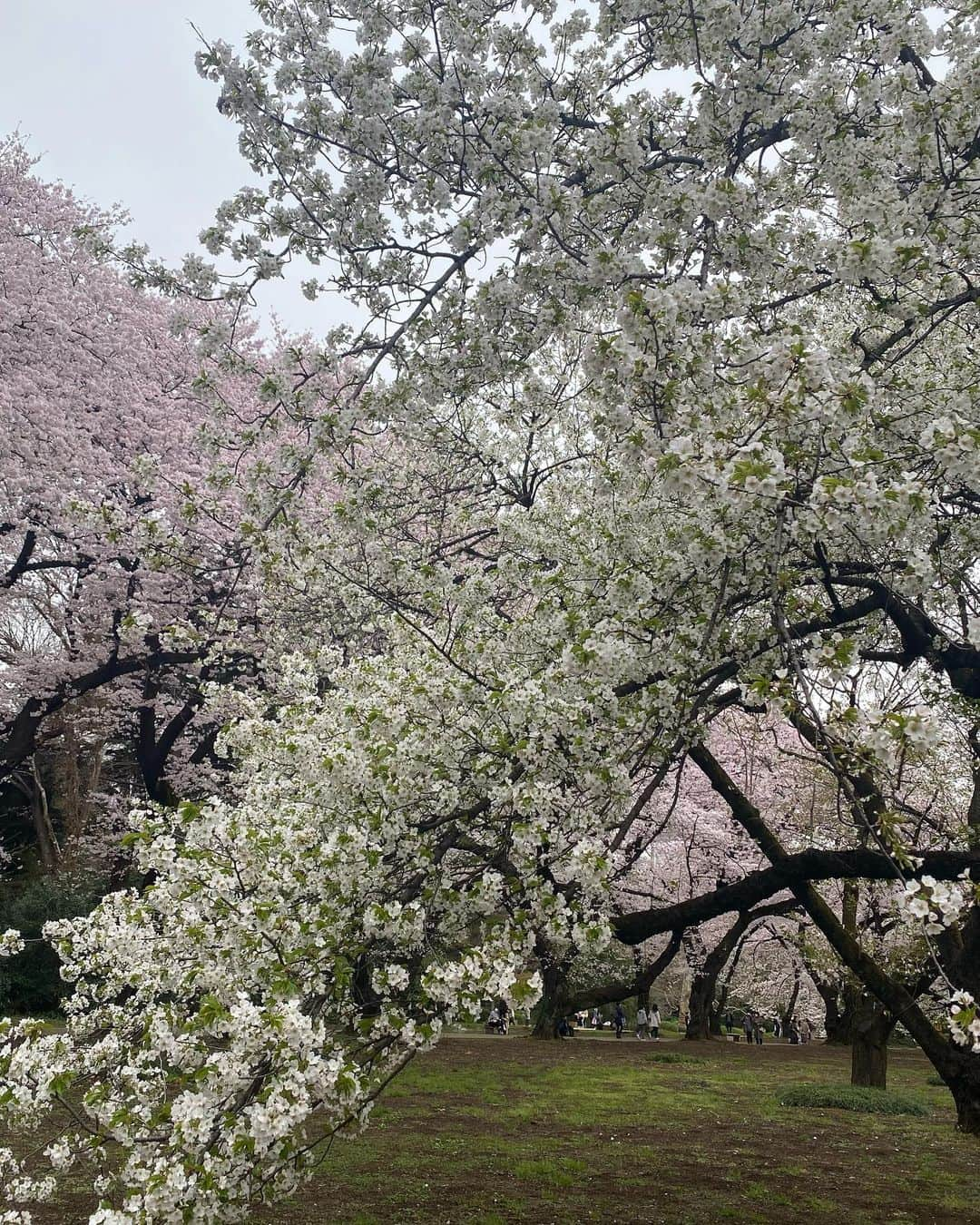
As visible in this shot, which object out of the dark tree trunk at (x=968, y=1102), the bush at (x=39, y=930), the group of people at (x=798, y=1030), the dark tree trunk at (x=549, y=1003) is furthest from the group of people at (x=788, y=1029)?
the dark tree trunk at (x=968, y=1102)

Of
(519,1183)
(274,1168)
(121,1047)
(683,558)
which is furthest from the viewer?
(519,1183)

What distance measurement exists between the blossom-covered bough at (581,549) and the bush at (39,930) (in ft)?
48.7

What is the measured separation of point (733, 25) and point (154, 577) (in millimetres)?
16141

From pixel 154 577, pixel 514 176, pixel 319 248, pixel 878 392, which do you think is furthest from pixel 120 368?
pixel 878 392

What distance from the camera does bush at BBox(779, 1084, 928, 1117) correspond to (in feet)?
45.4

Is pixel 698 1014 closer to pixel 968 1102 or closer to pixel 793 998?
pixel 793 998

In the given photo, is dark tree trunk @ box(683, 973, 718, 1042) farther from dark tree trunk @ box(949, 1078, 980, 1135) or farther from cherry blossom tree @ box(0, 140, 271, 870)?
dark tree trunk @ box(949, 1078, 980, 1135)

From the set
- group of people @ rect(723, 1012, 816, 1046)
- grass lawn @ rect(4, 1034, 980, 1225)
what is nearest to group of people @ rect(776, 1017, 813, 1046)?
group of people @ rect(723, 1012, 816, 1046)

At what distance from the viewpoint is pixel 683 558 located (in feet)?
18.6

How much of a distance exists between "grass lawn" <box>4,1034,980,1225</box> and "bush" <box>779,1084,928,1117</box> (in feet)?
0.89

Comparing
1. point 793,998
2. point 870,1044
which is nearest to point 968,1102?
point 870,1044

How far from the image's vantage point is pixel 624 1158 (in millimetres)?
10023

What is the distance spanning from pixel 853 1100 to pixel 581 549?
442 inches

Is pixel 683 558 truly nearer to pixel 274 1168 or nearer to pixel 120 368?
pixel 274 1168
